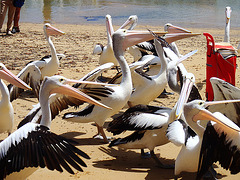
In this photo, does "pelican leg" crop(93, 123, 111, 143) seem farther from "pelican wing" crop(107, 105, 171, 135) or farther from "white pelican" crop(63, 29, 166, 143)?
"pelican wing" crop(107, 105, 171, 135)

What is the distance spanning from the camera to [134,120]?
13.3ft

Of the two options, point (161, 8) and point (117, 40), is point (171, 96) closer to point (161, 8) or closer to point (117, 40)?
point (117, 40)

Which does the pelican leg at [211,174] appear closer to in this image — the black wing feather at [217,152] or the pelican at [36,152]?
the black wing feather at [217,152]

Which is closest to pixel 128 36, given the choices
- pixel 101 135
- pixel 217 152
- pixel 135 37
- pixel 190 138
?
pixel 135 37

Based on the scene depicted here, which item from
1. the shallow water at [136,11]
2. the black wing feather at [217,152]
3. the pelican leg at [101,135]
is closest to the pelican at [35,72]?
the pelican leg at [101,135]

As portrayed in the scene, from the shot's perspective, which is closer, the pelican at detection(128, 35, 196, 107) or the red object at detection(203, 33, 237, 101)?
the pelican at detection(128, 35, 196, 107)

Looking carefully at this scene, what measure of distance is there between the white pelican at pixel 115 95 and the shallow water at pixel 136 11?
11275 millimetres

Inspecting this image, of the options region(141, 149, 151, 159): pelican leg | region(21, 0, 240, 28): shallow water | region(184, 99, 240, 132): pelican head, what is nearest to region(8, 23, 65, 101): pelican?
region(141, 149, 151, 159): pelican leg

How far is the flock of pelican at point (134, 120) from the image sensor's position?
3021mm

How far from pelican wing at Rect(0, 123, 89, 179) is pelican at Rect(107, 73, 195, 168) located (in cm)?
114

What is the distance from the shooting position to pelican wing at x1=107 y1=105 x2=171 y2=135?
157 inches

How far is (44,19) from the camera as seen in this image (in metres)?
17.4

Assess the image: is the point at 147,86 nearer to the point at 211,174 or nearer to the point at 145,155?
the point at 145,155

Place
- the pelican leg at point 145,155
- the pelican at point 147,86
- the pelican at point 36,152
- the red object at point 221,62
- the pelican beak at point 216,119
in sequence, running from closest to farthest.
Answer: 1. the pelican at point 36,152
2. the pelican beak at point 216,119
3. the pelican leg at point 145,155
4. the pelican at point 147,86
5. the red object at point 221,62
